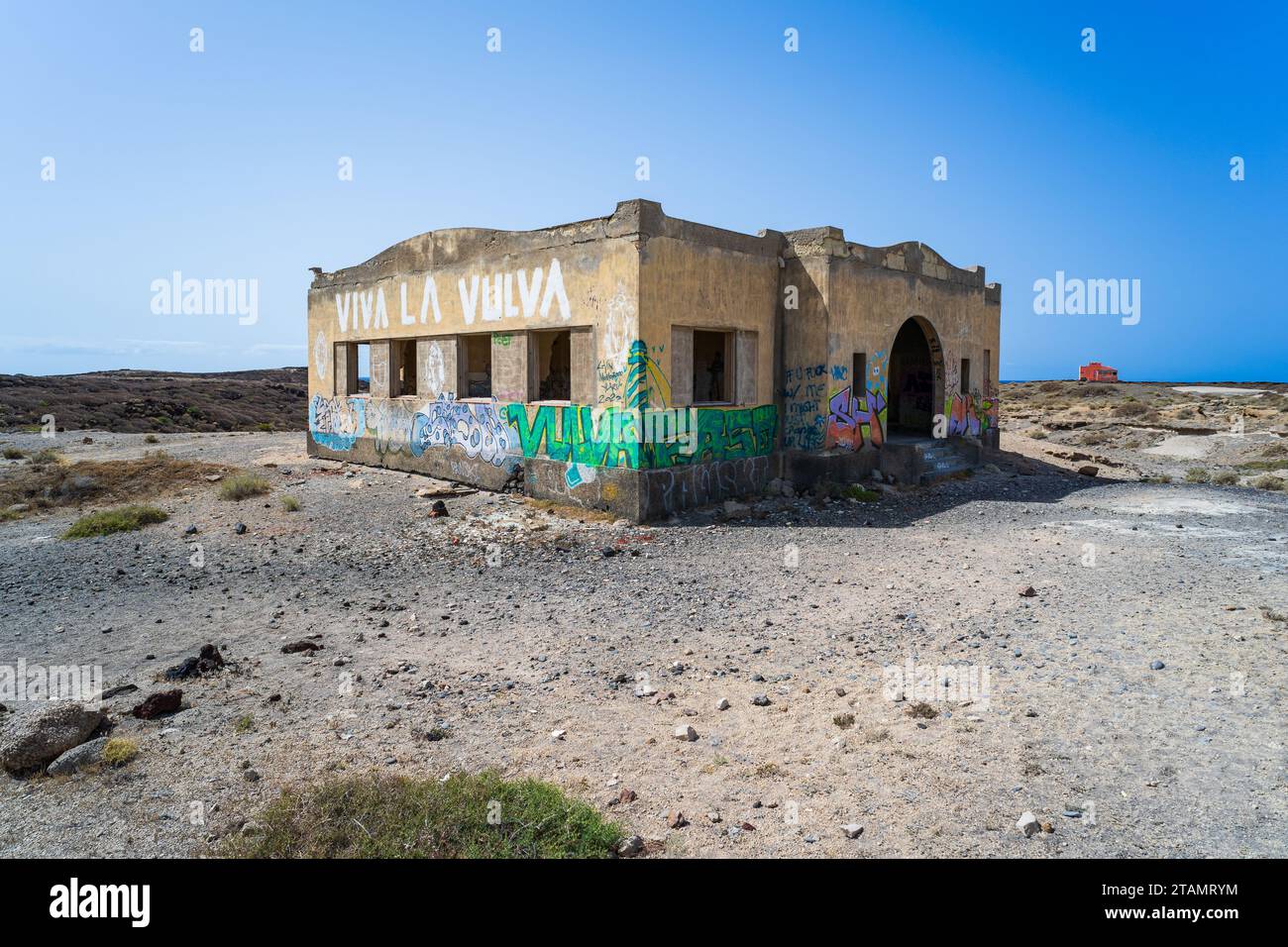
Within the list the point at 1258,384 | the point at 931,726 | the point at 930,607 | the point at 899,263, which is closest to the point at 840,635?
the point at 930,607

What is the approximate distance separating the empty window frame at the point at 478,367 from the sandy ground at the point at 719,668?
14.9ft

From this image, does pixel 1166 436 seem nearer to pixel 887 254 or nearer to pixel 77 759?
pixel 887 254

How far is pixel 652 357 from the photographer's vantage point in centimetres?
1230

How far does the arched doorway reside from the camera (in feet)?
63.7

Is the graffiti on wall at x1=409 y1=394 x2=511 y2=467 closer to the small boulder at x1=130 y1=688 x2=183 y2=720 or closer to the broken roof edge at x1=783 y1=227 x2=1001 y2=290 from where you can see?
the broken roof edge at x1=783 y1=227 x2=1001 y2=290

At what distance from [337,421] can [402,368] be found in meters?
2.66

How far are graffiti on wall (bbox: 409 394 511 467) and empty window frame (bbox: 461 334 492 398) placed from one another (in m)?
0.59

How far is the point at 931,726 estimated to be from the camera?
16.9 feet

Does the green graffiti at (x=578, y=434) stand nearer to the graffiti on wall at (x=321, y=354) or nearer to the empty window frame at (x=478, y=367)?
the empty window frame at (x=478, y=367)

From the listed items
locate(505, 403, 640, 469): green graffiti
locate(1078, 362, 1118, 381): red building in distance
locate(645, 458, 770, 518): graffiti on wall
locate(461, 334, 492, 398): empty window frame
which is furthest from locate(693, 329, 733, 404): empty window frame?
locate(1078, 362, 1118, 381): red building in distance

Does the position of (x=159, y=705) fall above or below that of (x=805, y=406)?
below

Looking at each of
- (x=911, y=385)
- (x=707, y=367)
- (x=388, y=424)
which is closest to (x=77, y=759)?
(x=388, y=424)

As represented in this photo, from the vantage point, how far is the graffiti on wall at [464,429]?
48.3ft
